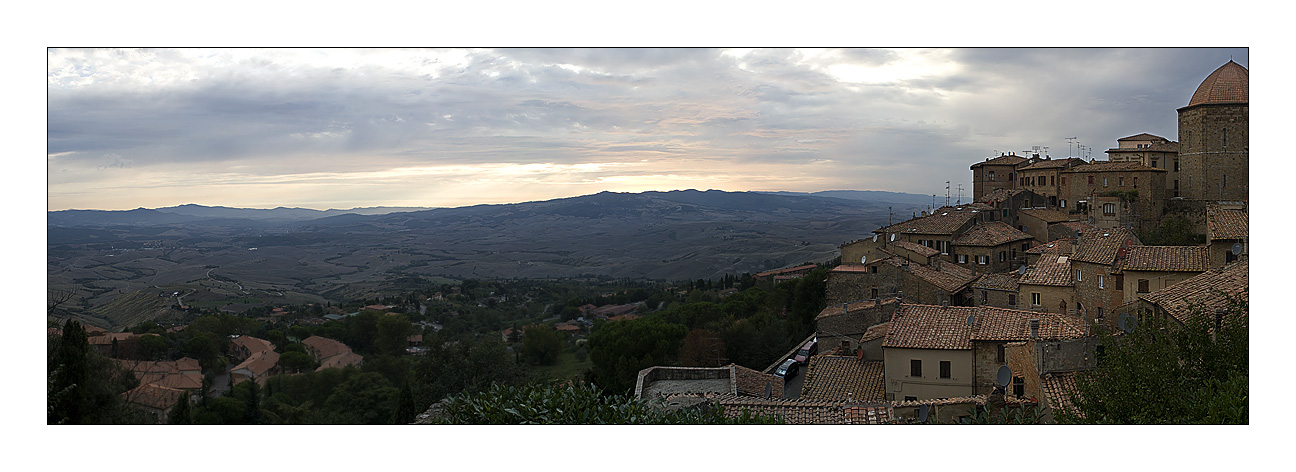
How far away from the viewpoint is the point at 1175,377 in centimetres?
636

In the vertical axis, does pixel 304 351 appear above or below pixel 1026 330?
below

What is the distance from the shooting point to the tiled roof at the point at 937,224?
24.5 metres

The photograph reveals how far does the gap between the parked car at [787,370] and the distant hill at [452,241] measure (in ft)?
20.9

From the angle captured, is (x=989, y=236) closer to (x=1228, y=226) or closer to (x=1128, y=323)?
(x=1228, y=226)

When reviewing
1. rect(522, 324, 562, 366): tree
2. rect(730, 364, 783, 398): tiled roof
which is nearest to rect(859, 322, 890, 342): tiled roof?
rect(730, 364, 783, 398): tiled roof

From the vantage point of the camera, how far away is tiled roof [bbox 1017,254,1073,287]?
15.6 metres

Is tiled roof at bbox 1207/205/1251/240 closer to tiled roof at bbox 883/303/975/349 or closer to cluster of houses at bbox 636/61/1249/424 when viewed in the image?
cluster of houses at bbox 636/61/1249/424

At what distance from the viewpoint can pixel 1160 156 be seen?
2516 cm

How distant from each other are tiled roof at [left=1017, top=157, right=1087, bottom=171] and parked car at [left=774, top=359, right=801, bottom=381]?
17.2m

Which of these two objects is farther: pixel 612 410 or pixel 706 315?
pixel 706 315
